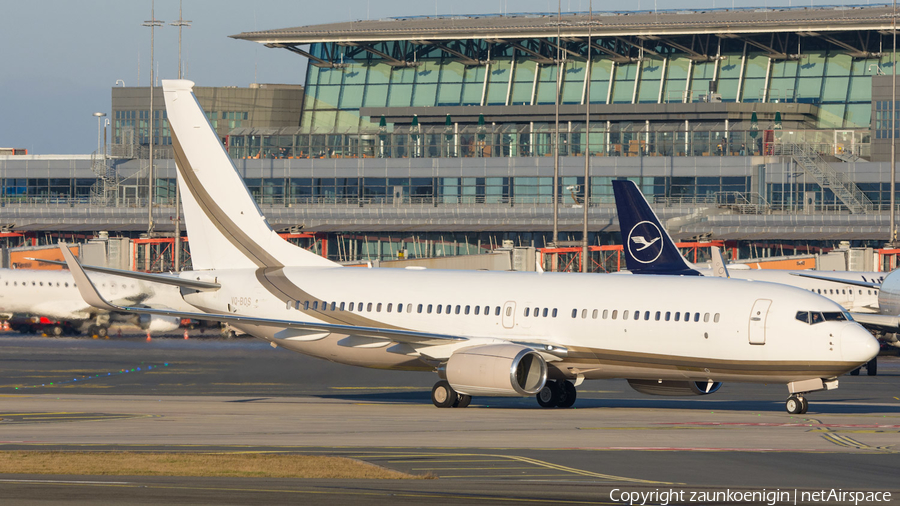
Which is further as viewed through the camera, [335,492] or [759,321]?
[759,321]

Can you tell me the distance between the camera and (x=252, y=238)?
40406mm

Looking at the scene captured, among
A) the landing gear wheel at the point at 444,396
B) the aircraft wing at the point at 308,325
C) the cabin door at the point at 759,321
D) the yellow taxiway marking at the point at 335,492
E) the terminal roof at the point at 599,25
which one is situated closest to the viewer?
the yellow taxiway marking at the point at 335,492

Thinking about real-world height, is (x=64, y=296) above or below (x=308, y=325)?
below

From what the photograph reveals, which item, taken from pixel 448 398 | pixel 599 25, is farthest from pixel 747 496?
pixel 599 25

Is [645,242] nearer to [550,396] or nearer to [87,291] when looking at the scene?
[550,396]

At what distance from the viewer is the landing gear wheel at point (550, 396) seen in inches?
1439

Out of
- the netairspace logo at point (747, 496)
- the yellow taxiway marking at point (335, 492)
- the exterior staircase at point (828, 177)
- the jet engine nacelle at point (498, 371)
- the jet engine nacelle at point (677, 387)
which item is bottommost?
the jet engine nacelle at point (677, 387)

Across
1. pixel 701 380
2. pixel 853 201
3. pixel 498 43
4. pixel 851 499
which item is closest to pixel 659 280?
pixel 701 380

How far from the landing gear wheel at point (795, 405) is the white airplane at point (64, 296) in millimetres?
41507

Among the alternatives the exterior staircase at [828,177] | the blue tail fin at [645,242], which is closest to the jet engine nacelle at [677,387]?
the blue tail fin at [645,242]

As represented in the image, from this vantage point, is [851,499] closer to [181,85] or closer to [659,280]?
[659,280]

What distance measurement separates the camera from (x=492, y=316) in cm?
3625

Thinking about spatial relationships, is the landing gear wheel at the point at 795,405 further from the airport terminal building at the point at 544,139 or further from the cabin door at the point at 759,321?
the airport terminal building at the point at 544,139

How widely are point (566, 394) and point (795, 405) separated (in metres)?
6.85
